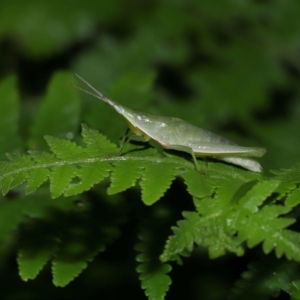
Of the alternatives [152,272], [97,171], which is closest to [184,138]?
[97,171]

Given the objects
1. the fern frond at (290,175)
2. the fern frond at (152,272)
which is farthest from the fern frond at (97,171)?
the fern frond at (152,272)

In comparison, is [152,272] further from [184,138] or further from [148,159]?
[184,138]

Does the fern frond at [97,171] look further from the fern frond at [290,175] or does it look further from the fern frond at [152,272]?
the fern frond at [152,272]

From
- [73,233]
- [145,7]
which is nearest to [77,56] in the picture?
[145,7]

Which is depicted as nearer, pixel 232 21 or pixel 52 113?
pixel 52 113

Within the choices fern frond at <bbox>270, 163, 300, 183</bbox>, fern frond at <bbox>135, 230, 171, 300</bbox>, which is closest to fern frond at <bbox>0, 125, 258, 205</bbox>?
fern frond at <bbox>270, 163, 300, 183</bbox>

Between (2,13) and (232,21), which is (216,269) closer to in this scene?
(232,21)
